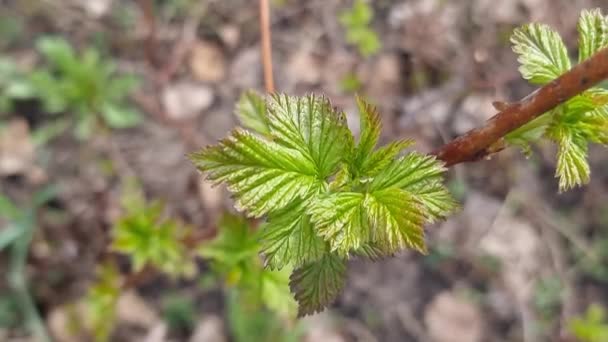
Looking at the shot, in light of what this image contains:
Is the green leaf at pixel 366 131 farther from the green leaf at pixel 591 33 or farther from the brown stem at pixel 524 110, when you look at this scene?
the green leaf at pixel 591 33

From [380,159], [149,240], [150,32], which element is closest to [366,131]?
[380,159]

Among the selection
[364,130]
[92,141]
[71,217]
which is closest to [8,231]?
[71,217]

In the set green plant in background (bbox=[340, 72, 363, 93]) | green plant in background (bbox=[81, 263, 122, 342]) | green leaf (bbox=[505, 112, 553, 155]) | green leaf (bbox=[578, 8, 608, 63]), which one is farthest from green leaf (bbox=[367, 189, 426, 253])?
green plant in background (bbox=[340, 72, 363, 93])

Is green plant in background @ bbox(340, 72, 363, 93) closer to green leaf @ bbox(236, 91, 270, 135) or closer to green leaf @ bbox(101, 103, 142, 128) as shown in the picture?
green leaf @ bbox(101, 103, 142, 128)

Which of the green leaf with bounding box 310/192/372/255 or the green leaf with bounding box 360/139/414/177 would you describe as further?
the green leaf with bounding box 360/139/414/177

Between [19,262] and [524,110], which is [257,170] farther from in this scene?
[19,262]

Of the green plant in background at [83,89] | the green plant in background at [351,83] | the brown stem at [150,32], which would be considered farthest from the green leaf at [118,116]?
the green plant in background at [351,83]

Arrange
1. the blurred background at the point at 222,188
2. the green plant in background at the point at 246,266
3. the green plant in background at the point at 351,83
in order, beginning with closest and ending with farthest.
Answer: the green plant in background at the point at 246,266 → the blurred background at the point at 222,188 → the green plant in background at the point at 351,83

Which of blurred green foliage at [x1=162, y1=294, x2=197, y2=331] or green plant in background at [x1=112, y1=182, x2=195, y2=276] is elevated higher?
green plant in background at [x1=112, y1=182, x2=195, y2=276]
